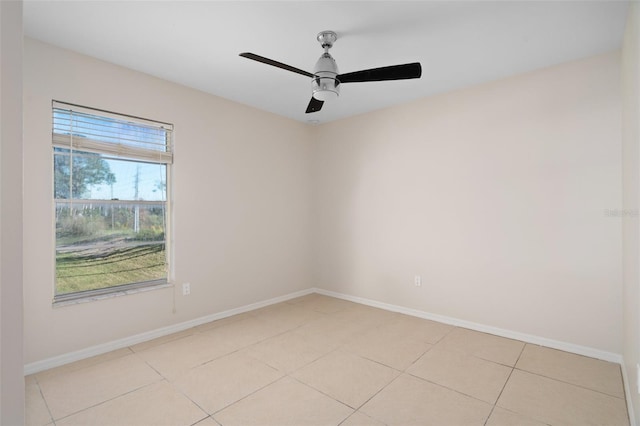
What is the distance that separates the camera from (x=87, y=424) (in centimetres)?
188

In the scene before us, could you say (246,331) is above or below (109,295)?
below

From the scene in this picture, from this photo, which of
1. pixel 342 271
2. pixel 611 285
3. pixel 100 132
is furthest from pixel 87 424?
pixel 611 285

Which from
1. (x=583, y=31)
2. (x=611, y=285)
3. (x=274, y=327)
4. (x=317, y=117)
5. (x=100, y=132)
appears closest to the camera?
(x=583, y=31)

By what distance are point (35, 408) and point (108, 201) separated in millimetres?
1663

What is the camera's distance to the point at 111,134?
116 inches

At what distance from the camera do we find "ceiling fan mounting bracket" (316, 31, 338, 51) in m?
2.41

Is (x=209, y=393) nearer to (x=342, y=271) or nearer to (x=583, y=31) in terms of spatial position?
(x=342, y=271)

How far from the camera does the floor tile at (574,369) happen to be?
7.59 ft

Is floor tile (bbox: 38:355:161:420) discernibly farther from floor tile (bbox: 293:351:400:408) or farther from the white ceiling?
the white ceiling

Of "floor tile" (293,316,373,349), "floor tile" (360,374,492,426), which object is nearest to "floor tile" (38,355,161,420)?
"floor tile" (293,316,373,349)

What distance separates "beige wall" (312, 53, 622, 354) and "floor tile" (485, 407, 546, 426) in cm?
135

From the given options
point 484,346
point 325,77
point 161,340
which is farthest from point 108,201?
point 484,346

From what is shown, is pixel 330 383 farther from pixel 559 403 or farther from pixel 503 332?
pixel 503 332

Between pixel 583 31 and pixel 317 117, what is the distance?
2.97m
